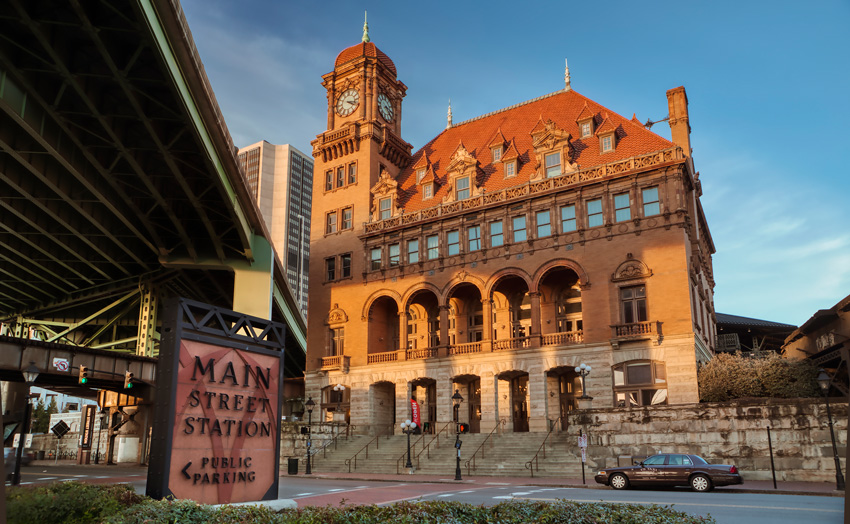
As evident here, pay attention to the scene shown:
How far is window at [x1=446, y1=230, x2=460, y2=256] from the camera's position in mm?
51066

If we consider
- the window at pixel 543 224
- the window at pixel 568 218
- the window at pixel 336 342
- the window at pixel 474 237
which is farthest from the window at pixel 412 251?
the window at pixel 568 218

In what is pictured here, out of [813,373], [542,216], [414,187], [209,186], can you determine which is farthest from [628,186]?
[209,186]

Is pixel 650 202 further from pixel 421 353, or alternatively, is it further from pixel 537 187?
pixel 421 353

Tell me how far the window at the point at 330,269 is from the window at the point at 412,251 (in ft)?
25.3

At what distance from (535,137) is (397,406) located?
2265 cm

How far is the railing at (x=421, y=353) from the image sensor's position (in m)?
50.3

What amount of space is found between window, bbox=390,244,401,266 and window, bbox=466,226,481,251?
21.1ft

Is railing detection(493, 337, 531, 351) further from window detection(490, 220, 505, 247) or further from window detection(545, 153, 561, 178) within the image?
window detection(545, 153, 561, 178)

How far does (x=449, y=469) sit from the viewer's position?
1499 inches

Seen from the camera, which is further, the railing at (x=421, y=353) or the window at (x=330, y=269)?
the window at (x=330, y=269)

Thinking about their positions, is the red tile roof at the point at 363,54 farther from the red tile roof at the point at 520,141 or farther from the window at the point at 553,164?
the window at the point at 553,164

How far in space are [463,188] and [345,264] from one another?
12.4m

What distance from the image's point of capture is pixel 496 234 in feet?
162

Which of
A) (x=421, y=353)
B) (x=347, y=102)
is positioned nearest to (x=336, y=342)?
(x=421, y=353)
